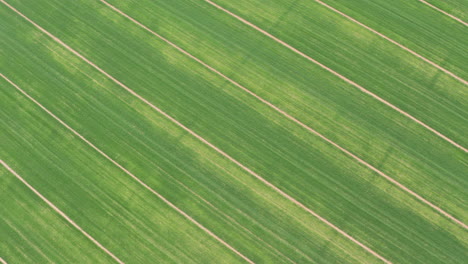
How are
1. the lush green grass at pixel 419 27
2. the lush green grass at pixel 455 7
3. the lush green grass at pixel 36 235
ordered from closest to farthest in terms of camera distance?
1. the lush green grass at pixel 36 235
2. the lush green grass at pixel 419 27
3. the lush green grass at pixel 455 7

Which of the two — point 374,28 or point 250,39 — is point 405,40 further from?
point 250,39

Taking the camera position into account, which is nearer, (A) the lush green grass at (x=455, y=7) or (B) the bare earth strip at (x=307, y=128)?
(B) the bare earth strip at (x=307, y=128)

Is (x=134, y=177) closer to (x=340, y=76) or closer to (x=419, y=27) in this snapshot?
(x=340, y=76)

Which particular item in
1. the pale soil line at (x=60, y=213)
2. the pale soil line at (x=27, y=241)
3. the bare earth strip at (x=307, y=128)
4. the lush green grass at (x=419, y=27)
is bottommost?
the pale soil line at (x=27, y=241)

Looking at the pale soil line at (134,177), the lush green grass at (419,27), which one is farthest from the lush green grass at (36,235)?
the lush green grass at (419,27)

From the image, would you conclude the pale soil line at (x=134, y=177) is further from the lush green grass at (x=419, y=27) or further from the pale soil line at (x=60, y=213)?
the lush green grass at (x=419, y=27)

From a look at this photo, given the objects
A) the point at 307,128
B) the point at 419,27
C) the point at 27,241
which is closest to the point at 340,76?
the point at 307,128

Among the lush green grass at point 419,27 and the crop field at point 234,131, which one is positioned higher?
the lush green grass at point 419,27

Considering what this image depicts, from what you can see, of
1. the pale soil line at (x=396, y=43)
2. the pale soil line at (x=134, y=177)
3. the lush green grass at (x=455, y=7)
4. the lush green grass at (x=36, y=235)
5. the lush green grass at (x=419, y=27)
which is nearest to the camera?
the pale soil line at (x=134, y=177)

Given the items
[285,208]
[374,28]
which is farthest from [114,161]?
[374,28]
